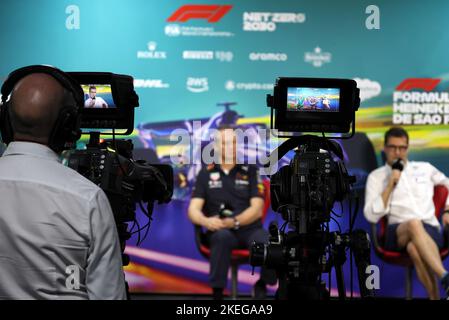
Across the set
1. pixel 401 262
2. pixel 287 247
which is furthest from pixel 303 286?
pixel 401 262

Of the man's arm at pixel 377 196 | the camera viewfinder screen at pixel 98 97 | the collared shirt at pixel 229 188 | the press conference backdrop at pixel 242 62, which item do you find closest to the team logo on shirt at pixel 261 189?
the collared shirt at pixel 229 188

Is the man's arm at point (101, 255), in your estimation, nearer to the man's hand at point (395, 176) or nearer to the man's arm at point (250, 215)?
the man's arm at point (250, 215)

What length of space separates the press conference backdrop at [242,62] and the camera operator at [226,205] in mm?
412

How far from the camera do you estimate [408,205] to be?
16.7 ft

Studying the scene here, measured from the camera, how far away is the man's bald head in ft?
4.83

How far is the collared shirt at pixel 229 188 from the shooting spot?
5051 mm

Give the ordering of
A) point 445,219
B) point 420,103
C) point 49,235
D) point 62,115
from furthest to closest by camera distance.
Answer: point 420,103, point 445,219, point 62,115, point 49,235

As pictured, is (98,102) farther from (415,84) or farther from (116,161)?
(415,84)

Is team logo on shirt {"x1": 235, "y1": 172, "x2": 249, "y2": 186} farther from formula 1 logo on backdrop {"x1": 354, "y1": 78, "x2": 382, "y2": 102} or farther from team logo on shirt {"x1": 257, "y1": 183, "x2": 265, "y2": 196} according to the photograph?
formula 1 logo on backdrop {"x1": 354, "y1": 78, "x2": 382, "y2": 102}

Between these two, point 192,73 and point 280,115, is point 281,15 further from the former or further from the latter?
point 280,115

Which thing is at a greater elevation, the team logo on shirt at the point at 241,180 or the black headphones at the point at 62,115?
the black headphones at the point at 62,115

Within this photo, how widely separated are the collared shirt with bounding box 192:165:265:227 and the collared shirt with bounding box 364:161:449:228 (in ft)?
2.95

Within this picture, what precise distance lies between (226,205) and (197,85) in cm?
114

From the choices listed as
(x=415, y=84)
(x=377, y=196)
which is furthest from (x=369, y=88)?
(x=377, y=196)
